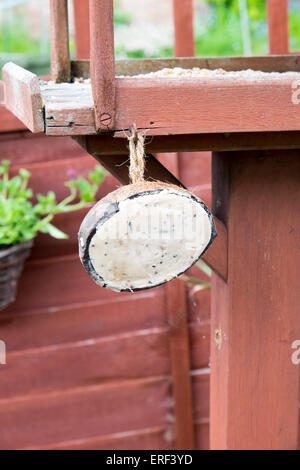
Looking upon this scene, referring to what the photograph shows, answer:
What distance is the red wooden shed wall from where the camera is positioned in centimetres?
155

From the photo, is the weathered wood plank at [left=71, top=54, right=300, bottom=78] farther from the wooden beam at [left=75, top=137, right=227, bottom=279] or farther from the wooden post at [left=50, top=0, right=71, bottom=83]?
the wooden beam at [left=75, top=137, right=227, bottom=279]

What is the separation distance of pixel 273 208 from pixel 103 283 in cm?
37

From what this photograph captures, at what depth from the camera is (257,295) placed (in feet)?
3.24

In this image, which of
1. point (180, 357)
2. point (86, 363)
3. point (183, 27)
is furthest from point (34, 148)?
point (180, 357)

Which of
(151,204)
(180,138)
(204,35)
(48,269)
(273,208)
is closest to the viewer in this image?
(151,204)

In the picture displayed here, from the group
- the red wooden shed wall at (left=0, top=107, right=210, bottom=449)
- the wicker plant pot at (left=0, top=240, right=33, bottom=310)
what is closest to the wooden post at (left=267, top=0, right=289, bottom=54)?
the red wooden shed wall at (left=0, top=107, right=210, bottom=449)

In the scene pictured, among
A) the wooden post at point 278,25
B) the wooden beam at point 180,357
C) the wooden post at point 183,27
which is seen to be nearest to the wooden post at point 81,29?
the wooden post at point 183,27

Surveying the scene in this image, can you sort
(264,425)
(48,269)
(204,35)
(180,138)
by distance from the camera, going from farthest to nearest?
(204,35) < (48,269) < (264,425) < (180,138)

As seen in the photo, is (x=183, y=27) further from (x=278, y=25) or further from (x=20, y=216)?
(x=20, y=216)

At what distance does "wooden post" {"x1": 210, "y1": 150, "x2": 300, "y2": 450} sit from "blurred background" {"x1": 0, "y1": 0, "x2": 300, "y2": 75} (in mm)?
1516

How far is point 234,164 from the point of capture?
0.90 m

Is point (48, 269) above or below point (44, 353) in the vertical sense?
above

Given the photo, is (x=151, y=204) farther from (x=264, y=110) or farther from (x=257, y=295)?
(x=257, y=295)

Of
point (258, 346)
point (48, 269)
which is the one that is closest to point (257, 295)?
point (258, 346)
